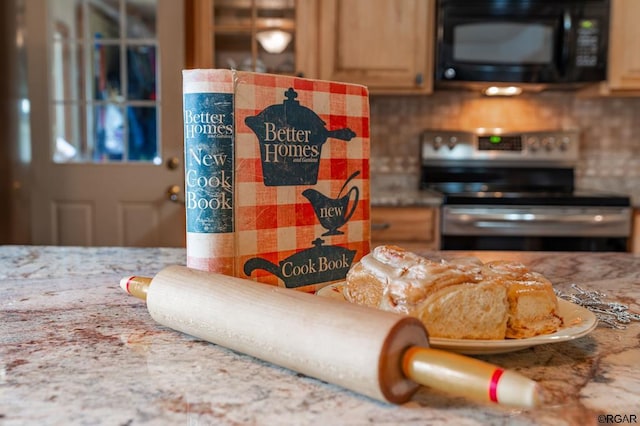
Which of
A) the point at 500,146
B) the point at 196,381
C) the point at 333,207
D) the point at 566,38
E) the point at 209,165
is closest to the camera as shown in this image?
the point at 196,381

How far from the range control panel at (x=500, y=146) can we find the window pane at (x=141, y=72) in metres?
1.32

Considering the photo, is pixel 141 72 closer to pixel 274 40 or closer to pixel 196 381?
pixel 274 40

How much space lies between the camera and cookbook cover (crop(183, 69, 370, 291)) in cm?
70

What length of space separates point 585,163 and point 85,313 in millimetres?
2738

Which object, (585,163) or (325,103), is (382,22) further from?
(325,103)

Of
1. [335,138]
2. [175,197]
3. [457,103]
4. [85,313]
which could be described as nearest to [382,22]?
[457,103]

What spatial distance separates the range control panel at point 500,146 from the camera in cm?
283

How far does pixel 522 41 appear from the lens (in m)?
2.54

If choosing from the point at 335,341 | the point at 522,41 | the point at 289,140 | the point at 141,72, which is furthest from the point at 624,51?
the point at 335,341

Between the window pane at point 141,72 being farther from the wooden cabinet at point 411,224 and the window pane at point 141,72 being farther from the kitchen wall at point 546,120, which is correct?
the wooden cabinet at point 411,224

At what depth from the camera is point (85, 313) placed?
2.41ft

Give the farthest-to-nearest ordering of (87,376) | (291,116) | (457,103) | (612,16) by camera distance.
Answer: (457,103), (612,16), (291,116), (87,376)

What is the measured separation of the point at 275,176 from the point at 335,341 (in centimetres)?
33

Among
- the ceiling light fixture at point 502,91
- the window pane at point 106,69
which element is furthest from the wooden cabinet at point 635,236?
the window pane at point 106,69
